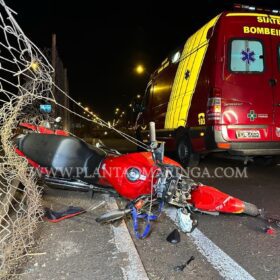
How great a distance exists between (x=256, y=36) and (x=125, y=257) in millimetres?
5085

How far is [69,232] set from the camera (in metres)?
4.37

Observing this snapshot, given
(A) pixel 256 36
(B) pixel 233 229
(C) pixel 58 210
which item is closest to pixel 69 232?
(C) pixel 58 210

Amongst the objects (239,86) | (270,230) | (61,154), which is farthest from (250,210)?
(239,86)

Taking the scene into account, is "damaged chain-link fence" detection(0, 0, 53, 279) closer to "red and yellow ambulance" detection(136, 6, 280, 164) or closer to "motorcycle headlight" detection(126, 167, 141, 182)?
"motorcycle headlight" detection(126, 167, 141, 182)

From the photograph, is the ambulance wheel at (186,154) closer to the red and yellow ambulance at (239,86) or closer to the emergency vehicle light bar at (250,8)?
the red and yellow ambulance at (239,86)

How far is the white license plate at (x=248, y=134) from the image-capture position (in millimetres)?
6977

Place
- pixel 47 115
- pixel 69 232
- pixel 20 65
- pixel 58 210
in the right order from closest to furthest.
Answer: pixel 20 65 < pixel 69 232 < pixel 58 210 < pixel 47 115

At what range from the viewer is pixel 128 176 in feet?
14.9

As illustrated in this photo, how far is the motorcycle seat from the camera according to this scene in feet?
16.9

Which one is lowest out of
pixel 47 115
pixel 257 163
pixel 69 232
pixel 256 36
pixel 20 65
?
pixel 257 163

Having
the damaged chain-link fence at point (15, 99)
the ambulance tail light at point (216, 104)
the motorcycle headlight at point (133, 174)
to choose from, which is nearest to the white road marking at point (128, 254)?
the motorcycle headlight at point (133, 174)

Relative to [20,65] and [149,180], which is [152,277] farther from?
[20,65]

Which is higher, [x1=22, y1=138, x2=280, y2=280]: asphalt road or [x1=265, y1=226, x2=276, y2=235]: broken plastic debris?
[x1=22, y1=138, x2=280, y2=280]: asphalt road

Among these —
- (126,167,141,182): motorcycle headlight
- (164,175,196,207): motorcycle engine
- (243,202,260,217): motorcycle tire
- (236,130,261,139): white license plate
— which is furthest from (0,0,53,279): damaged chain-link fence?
(236,130,261,139): white license plate
